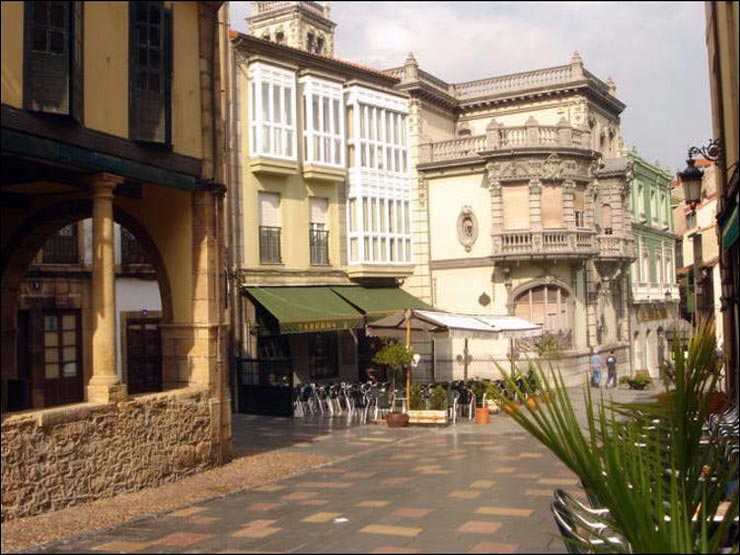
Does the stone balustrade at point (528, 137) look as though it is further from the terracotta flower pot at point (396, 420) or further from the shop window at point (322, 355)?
the terracotta flower pot at point (396, 420)

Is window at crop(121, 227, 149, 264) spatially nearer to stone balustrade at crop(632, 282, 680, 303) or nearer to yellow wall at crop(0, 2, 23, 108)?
yellow wall at crop(0, 2, 23, 108)

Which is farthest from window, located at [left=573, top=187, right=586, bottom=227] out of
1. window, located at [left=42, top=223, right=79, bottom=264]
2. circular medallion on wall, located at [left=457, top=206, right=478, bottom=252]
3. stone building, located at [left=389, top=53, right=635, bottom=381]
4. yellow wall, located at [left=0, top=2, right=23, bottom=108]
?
yellow wall, located at [left=0, top=2, right=23, bottom=108]

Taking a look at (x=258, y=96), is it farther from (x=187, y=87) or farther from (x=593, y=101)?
(x=593, y=101)

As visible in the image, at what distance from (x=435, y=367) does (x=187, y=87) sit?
1995 cm

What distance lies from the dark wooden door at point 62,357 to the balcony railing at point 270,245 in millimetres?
6233

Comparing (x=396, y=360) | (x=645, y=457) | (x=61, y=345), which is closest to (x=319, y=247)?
(x=396, y=360)

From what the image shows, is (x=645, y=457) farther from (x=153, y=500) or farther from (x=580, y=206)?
(x=580, y=206)

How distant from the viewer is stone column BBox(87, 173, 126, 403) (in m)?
11.5

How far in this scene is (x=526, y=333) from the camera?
22.0 meters

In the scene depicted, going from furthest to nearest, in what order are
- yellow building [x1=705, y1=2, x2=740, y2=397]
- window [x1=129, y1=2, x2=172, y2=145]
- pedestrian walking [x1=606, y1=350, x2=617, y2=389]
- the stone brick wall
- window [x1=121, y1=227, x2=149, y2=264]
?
pedestrian walking [x1=606, y1=350, x2=617, y2=389], window [x1=121, y1=227, x2=149, y2=264], window [x1=129, y1=2, x2=172, y2=145], yellow building [x1=705, y1=2, x2=740, y2=397], the stone brick wall

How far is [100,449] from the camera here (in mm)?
11000

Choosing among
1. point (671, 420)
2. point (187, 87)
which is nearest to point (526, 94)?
point (187, 87)

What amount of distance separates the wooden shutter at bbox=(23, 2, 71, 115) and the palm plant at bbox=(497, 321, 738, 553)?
825cm

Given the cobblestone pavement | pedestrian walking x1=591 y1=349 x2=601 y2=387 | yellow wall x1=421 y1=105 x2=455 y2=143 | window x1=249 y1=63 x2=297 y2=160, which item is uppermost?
yellow wall x1=421 y1=105 x2=455 y2=143
